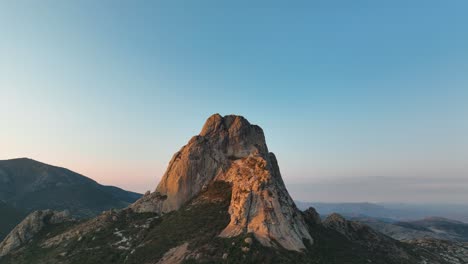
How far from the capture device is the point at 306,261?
60.1 metres

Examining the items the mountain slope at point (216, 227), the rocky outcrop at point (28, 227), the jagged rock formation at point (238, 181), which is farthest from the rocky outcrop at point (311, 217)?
the rocky outcrop at point (28, 227)

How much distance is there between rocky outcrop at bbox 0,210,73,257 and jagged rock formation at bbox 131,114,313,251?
32.9 metres

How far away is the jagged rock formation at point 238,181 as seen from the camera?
67.8m

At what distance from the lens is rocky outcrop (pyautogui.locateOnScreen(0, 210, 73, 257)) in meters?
94.2

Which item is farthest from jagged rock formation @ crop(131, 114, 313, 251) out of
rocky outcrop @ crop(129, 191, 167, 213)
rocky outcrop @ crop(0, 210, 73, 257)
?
rocky outcrop @ crop(0, 210, 73, 257)

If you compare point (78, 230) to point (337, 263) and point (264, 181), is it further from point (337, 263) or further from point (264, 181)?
point (337, 263)

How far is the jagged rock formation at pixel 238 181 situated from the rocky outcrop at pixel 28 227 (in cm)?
3291

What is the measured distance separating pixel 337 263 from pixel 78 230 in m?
70.6

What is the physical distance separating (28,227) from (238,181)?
7361 cm

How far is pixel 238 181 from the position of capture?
8100cm

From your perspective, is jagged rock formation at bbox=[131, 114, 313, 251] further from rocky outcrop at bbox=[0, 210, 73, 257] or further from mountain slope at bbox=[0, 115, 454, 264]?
rocky outcrop at bbox=[0, 210, 73, 257]

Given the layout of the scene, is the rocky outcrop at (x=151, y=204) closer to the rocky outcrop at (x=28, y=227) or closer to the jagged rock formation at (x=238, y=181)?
the jagged rock formation at (x=238, y=181)

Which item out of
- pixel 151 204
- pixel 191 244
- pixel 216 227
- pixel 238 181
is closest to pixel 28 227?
pixel 151 204

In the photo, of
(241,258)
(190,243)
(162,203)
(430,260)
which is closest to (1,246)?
(162,203)
